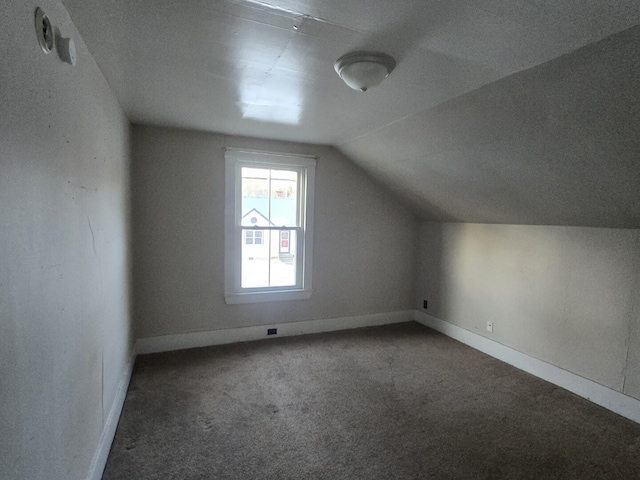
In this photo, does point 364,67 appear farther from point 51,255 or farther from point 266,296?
point 266,296

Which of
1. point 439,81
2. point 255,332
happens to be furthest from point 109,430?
point 439,81

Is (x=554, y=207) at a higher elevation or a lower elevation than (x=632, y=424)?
higher

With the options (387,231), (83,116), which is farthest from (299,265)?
(83,116)

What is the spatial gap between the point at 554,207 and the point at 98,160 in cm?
330

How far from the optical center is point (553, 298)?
3012mm

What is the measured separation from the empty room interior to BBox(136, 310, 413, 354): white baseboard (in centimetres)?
3

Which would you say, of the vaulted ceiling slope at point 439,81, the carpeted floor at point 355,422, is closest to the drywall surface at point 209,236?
the vaulted ceiling slope at point 439,81

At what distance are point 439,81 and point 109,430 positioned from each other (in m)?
2.91

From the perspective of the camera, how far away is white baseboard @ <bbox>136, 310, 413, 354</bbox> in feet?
11.1

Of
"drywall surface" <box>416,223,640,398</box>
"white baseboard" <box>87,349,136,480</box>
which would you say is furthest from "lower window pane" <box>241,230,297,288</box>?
"drywall surface" <box>416,223,640,398</box>

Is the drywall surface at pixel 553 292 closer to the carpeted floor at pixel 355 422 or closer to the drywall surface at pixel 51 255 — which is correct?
the carpeted floor at pixel 355 422

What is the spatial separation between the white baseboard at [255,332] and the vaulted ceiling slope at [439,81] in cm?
205

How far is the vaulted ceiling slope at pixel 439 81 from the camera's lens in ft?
4.54

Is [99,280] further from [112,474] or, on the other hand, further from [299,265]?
[299,265]
